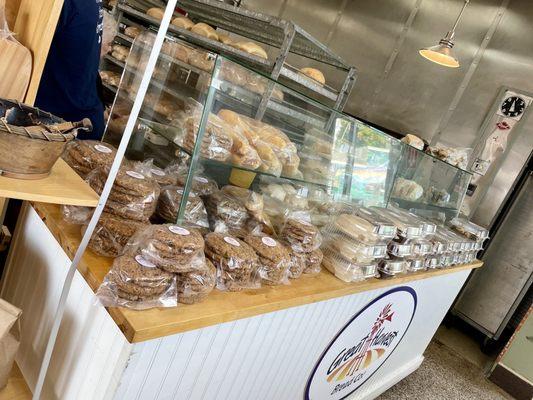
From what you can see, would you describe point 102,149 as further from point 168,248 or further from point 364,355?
point 364,355

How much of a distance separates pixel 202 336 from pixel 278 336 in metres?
0.40

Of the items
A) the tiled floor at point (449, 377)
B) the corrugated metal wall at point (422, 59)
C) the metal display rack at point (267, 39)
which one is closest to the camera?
the metal display rack at point (267, 39)

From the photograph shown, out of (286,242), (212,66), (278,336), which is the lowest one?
(278,336)

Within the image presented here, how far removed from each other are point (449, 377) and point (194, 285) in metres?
A: 3.29

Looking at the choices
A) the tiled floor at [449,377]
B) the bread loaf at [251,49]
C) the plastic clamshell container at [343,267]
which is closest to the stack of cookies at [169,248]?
the plastic clamshell container at [343,267]

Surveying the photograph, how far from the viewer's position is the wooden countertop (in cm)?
96

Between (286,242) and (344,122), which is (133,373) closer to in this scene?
(286,242)

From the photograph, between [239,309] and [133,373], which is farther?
[239,309]

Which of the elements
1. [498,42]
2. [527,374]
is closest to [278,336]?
[527,374]

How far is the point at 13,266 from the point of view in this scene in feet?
4.66

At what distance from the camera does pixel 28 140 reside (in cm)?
85

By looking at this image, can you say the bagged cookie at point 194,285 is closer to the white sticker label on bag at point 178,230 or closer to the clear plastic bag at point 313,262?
the white sticker label on bag at point 178,230

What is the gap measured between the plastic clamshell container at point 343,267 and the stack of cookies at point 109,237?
90 centimetres

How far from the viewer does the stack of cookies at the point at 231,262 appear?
48.1 inches
